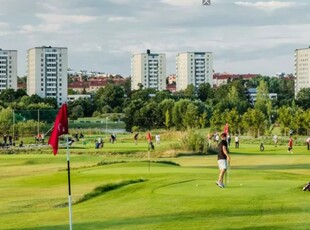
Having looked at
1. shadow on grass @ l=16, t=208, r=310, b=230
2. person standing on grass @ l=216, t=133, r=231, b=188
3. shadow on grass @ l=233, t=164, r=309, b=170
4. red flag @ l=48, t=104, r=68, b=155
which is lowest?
shadow on grass @ l=233, t=164, r=309, b=170

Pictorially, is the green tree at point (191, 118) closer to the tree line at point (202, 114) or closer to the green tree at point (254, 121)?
the tree line at point (202, 114)

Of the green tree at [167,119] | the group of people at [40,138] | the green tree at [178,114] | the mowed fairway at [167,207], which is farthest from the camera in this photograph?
the green tree at [178,114]

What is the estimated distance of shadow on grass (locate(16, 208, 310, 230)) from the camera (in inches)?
662

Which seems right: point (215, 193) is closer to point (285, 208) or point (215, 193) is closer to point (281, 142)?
point (285, 208)

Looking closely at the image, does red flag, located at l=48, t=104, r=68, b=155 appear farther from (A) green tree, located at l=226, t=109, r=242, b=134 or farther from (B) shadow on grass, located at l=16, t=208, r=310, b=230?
(A) green tree, located at l=226, t=109, r=242, b=134

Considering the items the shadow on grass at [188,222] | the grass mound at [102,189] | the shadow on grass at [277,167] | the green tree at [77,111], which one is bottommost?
the shadow on grass at [277,167]

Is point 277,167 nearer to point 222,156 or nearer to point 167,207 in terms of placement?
point 222,156

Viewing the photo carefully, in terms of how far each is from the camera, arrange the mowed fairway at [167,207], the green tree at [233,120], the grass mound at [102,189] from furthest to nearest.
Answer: the green tree at [233,120]
the grass mound at [102,189]
the mowed fairway at [167,207]

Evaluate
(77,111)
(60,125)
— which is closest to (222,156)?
(60,125)

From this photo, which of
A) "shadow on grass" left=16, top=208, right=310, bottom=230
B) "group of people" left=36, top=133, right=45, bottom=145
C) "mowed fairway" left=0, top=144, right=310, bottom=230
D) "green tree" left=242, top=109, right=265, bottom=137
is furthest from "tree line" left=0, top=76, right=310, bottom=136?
"shadow on grass" left=16, top=208, right=310, bottom=230

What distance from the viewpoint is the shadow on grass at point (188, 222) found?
55.2 ft

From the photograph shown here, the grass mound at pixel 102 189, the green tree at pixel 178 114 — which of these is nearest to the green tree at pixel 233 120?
the green tree at pixel 178 114

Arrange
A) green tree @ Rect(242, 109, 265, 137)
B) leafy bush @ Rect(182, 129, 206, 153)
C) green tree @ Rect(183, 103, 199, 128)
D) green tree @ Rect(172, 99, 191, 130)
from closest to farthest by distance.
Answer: leafy bush @ Rect(182, 129, 206, 153)
green tree @ Rect(242, 109, 265, 137)
green tree @ Rect(183, 103, 199, 128)
green tree @ Rect(172, 99, 191, 130)

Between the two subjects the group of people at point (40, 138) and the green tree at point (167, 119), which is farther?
the green tree at point (167, 119)
